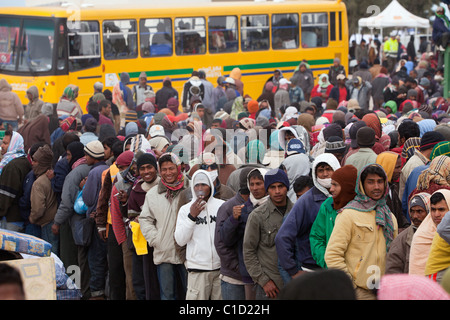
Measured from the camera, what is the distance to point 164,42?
2041 centimetres

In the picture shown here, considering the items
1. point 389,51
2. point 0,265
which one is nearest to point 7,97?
point 0,265

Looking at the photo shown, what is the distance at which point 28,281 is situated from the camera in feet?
12.8

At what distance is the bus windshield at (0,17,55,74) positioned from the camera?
18.6 m

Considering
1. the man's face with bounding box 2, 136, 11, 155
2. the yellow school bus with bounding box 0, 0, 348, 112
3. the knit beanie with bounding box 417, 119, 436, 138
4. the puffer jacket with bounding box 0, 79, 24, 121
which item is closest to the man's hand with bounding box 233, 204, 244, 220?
the knit beanie with bounding box 417, 119, 436, 138

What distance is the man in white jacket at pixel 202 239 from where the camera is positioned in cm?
662

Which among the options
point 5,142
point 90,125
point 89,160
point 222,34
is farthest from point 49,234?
point 222,34

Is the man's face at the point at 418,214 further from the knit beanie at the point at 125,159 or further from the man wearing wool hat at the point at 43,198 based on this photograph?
the man wearing wool hat at the point at 43,198

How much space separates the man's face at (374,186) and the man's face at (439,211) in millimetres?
404

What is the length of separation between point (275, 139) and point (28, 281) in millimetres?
5222

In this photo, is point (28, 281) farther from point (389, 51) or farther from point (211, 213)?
point (389, 51)

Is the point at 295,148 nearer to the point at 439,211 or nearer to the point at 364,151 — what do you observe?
the point at 364,151

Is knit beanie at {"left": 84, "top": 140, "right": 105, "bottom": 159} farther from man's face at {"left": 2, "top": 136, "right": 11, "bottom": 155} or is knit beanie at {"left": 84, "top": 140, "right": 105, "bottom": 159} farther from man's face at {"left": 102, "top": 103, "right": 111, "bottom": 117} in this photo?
man's face at {"left": 102, "top": 103, "right": 111, "bottom": 117}

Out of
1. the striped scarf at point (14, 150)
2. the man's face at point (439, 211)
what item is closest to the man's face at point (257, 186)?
the man's face at point (439, 211)

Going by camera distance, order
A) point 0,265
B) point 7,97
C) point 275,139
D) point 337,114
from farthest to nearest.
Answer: point 7,97 → point 337,114 → point 275,139 → point 0,265
